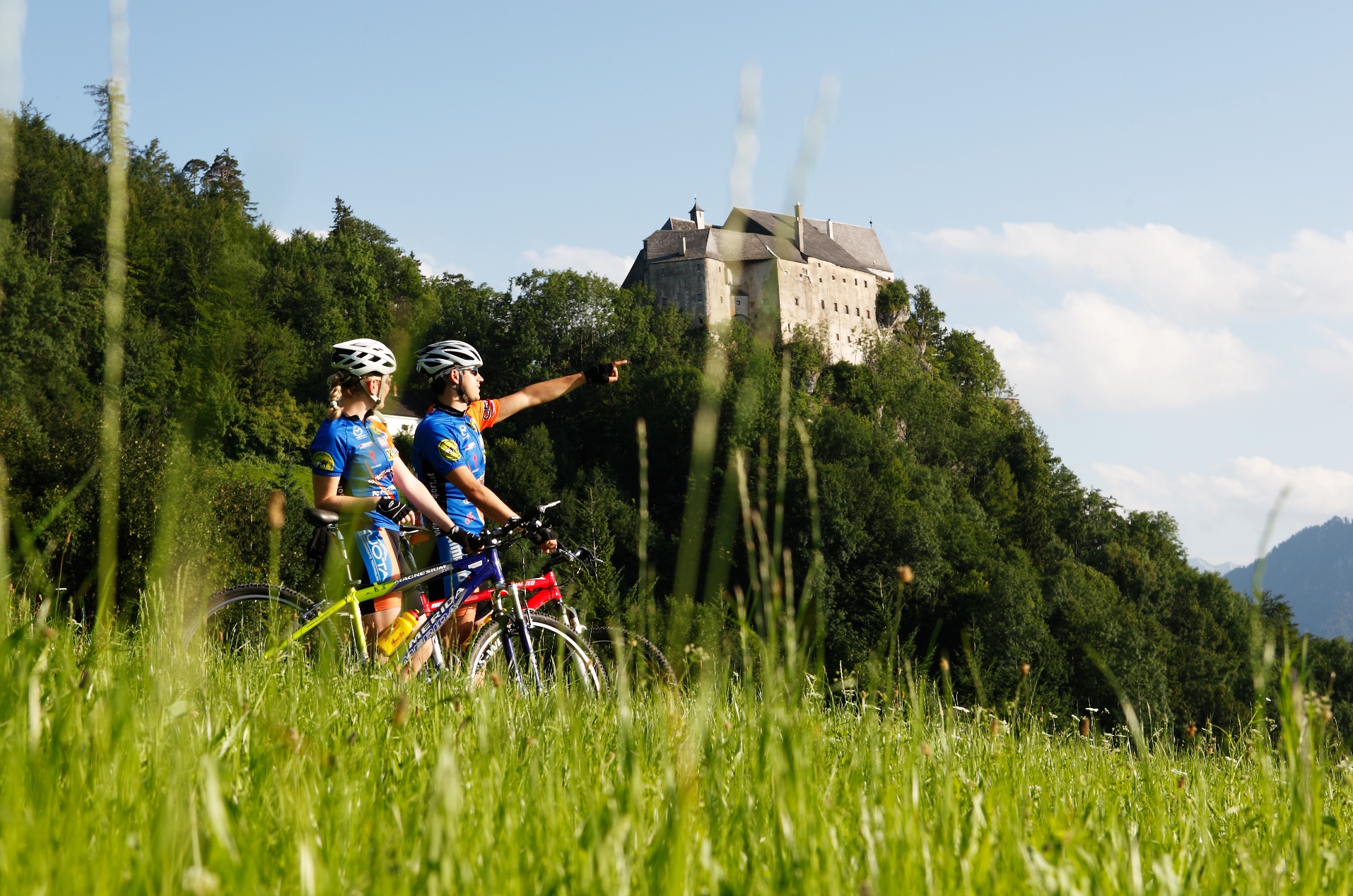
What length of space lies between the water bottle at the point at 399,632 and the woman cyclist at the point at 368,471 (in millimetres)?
34

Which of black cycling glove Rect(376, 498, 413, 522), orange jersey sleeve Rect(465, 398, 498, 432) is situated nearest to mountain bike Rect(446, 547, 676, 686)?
black cycling glove Rect(376, 498, 413, 522)

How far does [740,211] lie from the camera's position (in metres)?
1.29

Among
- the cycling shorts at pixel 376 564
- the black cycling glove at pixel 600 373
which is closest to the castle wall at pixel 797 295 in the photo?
the black cycling glove at pixel 600 373

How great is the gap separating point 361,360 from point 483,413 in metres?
1.03

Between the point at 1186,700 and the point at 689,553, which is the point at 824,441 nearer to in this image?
the point at 1186,700

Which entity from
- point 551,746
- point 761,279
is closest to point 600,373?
point 551,746

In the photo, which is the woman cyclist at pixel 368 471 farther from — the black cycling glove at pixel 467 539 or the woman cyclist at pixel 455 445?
the woman cyclist at pixel 455 445

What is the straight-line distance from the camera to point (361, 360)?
4930mm

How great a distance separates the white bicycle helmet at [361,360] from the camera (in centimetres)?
491

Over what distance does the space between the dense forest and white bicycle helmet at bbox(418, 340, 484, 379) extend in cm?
52

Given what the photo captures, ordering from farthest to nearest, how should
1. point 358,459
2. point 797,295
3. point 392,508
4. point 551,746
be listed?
point 797,295 < point 358,459 < point 392,508 < point 551,746

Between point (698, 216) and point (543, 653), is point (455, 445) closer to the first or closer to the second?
point (543, 653)

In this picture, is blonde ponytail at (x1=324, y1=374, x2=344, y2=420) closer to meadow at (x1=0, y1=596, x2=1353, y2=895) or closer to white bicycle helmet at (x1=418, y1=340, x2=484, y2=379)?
white bicycle helmet at (x1=418, y1=340, x2=484, y2=379)

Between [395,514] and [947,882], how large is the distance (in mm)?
3533
